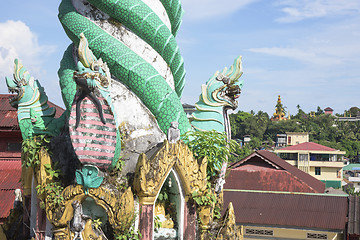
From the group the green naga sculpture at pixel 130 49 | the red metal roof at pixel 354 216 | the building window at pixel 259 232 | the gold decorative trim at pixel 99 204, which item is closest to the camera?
the gold decorative trim at pixel 99 204

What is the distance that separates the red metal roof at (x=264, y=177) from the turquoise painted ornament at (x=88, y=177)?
49.2 feet

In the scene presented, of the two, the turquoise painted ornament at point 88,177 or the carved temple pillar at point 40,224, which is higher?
the turquoise painted ornament at point 88,177

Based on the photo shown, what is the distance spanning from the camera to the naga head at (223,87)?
323 inches

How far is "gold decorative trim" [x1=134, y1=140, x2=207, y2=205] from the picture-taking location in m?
6.52

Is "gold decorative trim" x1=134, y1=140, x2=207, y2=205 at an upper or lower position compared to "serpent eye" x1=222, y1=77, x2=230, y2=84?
lower

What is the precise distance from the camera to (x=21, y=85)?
295 inches

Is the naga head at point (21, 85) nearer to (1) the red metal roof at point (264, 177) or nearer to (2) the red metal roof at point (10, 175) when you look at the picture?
(2) the red metal roof at point (10, 175)

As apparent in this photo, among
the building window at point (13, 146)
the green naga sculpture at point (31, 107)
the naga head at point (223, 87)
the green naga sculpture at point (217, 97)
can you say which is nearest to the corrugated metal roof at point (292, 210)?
the building window at point (13, 146)

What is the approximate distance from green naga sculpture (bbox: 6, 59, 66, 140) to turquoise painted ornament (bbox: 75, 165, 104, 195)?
1.29 metres

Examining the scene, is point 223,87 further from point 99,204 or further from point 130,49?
point 99,204

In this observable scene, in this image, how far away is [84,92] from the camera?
617cm

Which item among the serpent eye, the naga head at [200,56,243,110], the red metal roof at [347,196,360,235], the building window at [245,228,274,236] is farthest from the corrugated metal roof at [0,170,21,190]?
the red metal roof at [347,196,360,235]

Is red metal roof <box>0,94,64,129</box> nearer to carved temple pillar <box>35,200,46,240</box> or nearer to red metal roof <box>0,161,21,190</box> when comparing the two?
red metal roof <box>0,161,21,190</box>

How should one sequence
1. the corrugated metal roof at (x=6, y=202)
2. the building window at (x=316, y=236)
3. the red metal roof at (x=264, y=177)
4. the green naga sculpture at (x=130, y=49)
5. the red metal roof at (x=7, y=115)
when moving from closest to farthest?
the green naga sculpture at (x=130, y=49), the corrugated metal roof at (x=6, y=202), the red metal roof at (x=7, y=115), the building window at (x=316, y=236), the red metal roof at (x=264, y=177)
